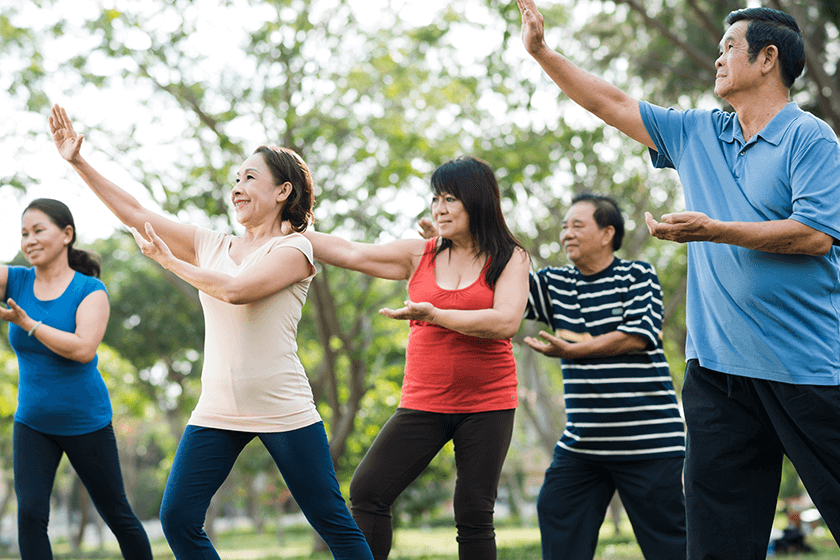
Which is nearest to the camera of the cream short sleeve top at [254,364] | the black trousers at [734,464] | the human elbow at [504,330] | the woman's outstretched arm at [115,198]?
the black trousers at [734,464]

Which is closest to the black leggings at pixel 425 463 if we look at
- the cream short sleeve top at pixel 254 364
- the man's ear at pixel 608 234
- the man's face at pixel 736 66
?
the cream short sleeve top at pixel 254 364

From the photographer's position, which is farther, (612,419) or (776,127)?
(612,419)

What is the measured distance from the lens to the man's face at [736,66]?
9.11 feet

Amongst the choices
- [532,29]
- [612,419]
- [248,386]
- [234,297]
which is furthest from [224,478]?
[532,29]

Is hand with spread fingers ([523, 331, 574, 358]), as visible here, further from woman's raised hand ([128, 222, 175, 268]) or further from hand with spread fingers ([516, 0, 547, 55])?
woman's raised hand ([128, 222, 175, 268])

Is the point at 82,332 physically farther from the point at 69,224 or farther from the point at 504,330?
the point at 504,330

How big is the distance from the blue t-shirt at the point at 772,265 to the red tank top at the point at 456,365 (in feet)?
3.71

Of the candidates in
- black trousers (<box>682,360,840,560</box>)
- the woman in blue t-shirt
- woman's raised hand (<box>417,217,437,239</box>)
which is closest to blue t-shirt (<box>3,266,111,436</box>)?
the woman in blue t-shirt

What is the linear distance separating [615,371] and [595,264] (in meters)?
0.65

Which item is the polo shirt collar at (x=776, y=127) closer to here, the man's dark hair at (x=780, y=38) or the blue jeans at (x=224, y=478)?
the man's dark hair at (x=780, y=38)

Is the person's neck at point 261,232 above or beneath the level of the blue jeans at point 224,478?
above

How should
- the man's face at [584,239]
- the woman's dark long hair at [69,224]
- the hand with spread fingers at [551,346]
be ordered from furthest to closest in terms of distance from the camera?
1. the woman's dark long hair at [69,224]
2. the man's face at [584,239]
3. the hand with spread fingers at [551,346]

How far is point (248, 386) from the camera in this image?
10.6ft

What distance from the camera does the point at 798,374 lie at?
8.41 feet
